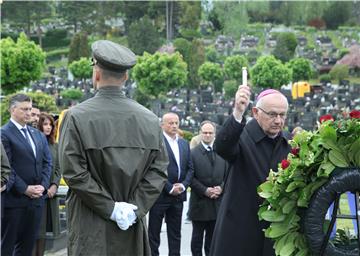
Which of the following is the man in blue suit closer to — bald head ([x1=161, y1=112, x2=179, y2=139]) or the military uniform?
bald head ([x1=161, y1=112, x2=179, y2=139])

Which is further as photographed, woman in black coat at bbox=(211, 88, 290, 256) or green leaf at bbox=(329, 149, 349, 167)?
woman in black coat at bbox=(211, 88, 290, 256)

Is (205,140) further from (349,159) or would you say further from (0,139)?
(349,159)

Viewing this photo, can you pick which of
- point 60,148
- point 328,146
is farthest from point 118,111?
point 328,146

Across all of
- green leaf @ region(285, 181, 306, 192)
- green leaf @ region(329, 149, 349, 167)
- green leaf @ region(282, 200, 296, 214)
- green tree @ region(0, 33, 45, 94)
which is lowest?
green tree @ region(0, 33, 45, 94)

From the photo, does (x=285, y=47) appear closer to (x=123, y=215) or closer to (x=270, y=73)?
(x=270, y=73)

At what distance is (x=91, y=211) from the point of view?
A: 4605 mm

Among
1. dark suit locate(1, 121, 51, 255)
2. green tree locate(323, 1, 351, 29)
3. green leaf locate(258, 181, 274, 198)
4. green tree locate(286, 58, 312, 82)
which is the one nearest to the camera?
green leaf locate(258, 181, 274, 198)

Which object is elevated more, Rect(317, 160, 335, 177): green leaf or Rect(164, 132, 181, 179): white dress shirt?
Rect(317, 160, 335, 177): green leaf

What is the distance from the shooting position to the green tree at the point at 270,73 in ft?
123

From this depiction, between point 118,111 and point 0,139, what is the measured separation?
3.13m

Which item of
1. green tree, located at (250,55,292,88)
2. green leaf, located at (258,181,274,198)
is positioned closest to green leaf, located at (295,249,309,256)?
green leaf, located at (258,181,274,198)

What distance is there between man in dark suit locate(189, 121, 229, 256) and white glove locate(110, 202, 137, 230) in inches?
169

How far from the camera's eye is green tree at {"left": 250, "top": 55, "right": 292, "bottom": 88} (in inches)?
1470

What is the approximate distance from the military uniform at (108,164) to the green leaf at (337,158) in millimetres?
875
